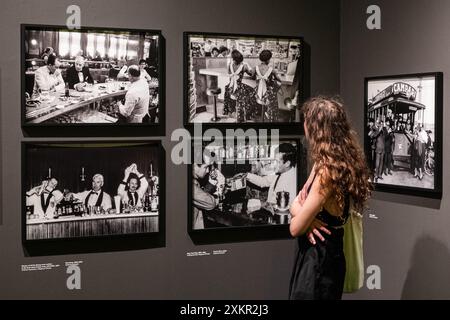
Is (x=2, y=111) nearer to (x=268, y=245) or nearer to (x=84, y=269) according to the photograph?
(x=84, y=269)

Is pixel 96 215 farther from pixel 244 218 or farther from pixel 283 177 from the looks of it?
pixel 283 177

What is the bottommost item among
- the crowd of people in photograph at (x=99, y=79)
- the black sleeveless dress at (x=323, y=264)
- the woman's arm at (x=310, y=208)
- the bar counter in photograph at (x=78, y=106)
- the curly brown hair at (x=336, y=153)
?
the black sleeveless dress at (x=323, y=264)

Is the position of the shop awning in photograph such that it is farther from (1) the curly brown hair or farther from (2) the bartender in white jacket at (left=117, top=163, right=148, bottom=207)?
(2) the bartender in white jacket at (left=117, top=163, right=148, bottom=207)

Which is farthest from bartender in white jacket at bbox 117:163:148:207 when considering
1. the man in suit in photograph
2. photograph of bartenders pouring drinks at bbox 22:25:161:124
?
the man in suit in photograph

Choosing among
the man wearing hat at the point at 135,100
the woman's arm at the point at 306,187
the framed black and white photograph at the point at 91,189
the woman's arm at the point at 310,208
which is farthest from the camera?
the man wearing hat at the point at 135,100

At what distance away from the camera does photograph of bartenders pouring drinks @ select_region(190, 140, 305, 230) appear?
11.7ft

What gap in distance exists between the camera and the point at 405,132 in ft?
10.8

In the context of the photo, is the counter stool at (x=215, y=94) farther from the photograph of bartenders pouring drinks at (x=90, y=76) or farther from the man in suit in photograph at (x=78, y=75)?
the man in suit in photograph at (x=78, y=75)

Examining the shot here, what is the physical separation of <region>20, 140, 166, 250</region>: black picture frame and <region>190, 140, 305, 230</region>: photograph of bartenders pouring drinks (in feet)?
0.69

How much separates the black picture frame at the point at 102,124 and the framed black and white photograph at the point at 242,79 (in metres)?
0.15

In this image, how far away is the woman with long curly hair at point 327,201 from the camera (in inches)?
108

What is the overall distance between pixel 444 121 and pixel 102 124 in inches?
69.7

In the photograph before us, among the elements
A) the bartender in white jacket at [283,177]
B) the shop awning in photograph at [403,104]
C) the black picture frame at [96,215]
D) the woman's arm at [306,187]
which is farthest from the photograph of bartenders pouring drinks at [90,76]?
the shop awning in photograph at [403,104]

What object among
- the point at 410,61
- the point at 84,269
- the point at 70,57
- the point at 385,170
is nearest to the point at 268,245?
the point at 385,170
